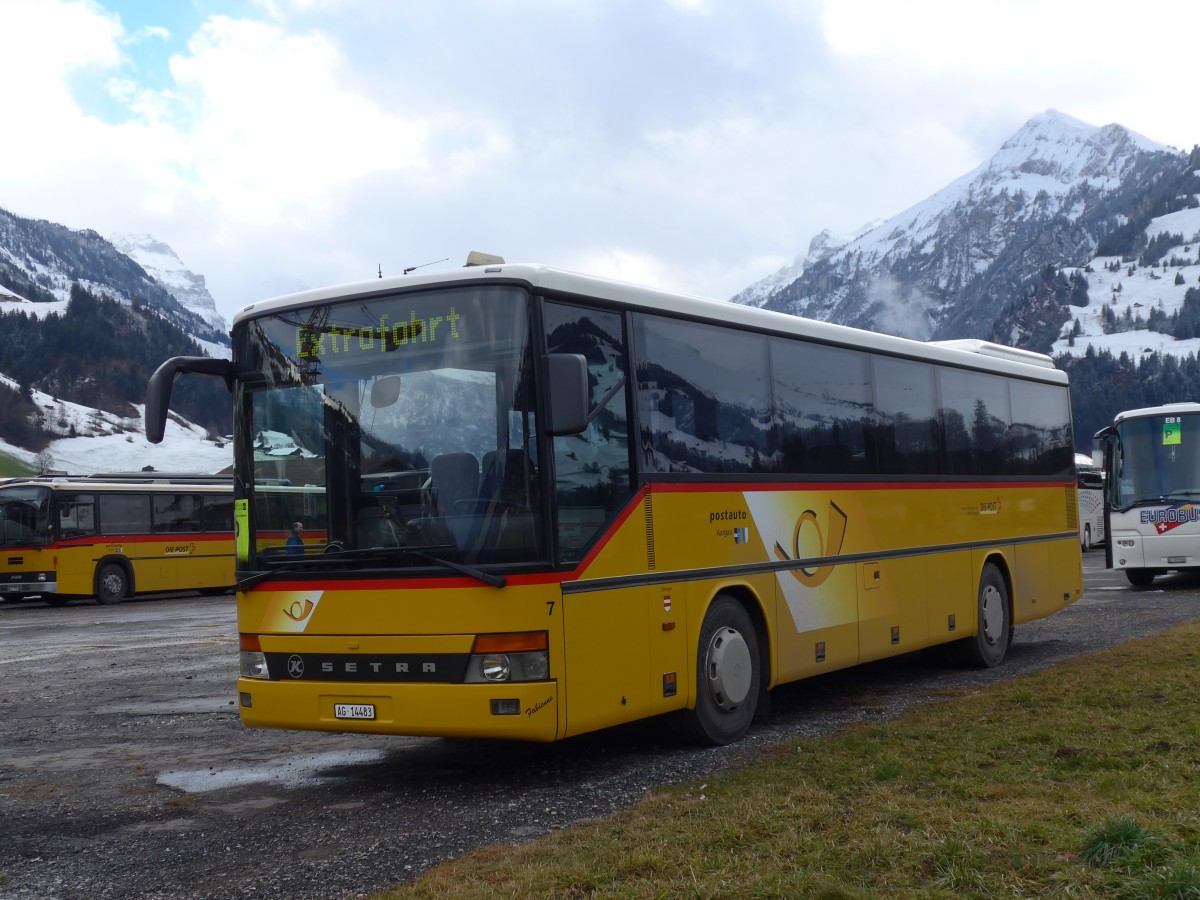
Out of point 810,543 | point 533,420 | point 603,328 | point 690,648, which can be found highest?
point 603,328

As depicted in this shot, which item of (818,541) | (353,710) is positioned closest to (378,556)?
(353,710)

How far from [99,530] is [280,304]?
24.6 meters

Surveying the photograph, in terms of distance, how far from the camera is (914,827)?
577 centimetres

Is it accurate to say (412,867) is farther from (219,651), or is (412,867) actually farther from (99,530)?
(99,530)

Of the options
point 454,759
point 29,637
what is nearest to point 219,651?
point 29,637

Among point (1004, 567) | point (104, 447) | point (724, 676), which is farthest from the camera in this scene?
point (104, 447)

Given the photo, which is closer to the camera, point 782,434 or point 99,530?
point 782,434

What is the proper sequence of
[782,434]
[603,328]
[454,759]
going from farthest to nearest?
[782,434] < [454,759] < [603,328]

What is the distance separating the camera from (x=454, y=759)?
8.77 metres

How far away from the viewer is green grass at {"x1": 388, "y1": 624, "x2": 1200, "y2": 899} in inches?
196

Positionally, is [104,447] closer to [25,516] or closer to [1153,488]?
[25,516]

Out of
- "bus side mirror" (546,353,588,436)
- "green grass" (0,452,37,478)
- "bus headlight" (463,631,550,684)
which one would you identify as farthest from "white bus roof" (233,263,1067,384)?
"green grass" (0,452,37,478)

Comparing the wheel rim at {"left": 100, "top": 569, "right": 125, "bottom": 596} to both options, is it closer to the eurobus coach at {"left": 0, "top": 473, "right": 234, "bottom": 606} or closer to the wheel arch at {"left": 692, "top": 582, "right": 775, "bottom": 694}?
the eurobus coach at {"left": 0, "top": 473, "right": 234, "bottom": 606}

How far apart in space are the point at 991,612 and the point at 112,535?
2340cm
